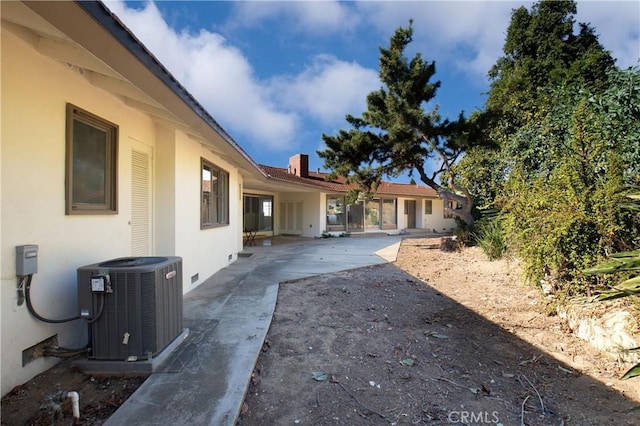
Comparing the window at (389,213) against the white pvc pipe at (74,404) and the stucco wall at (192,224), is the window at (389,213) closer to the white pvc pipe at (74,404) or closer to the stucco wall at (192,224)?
the stucco wall at (192,224)

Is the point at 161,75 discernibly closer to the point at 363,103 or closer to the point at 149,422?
the point at 149,422

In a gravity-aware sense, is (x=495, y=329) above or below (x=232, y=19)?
below

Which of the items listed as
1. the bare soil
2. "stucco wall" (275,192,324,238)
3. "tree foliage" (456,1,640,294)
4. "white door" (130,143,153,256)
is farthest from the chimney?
the bare soil

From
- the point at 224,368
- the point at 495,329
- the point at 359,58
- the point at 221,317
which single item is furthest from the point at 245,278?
the point at 359,58

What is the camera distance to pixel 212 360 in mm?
2939

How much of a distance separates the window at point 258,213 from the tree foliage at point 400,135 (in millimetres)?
4942

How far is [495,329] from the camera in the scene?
423cm

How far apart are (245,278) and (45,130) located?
457 cm

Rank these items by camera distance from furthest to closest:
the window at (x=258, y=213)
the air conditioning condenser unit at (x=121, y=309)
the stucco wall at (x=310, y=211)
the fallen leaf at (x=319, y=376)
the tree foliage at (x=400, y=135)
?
the stucco wall at (x=310, y=211)
the window at (x=258, y=213)
the tree foliage at (x=400, y=135)
the fallen leaf at (x=319, y=376)
the air conditioning condenser unit at (x=121, y=309)

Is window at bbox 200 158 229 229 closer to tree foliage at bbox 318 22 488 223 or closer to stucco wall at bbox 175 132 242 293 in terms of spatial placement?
stucco wall at bbox 175 132 242 293

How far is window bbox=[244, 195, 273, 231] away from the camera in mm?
15602

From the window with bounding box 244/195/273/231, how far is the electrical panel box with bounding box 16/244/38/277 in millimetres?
12994

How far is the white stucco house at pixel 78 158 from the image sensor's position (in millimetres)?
2275

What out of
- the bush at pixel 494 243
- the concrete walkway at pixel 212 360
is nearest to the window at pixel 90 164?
the concrete walkway at pixel 212 360
